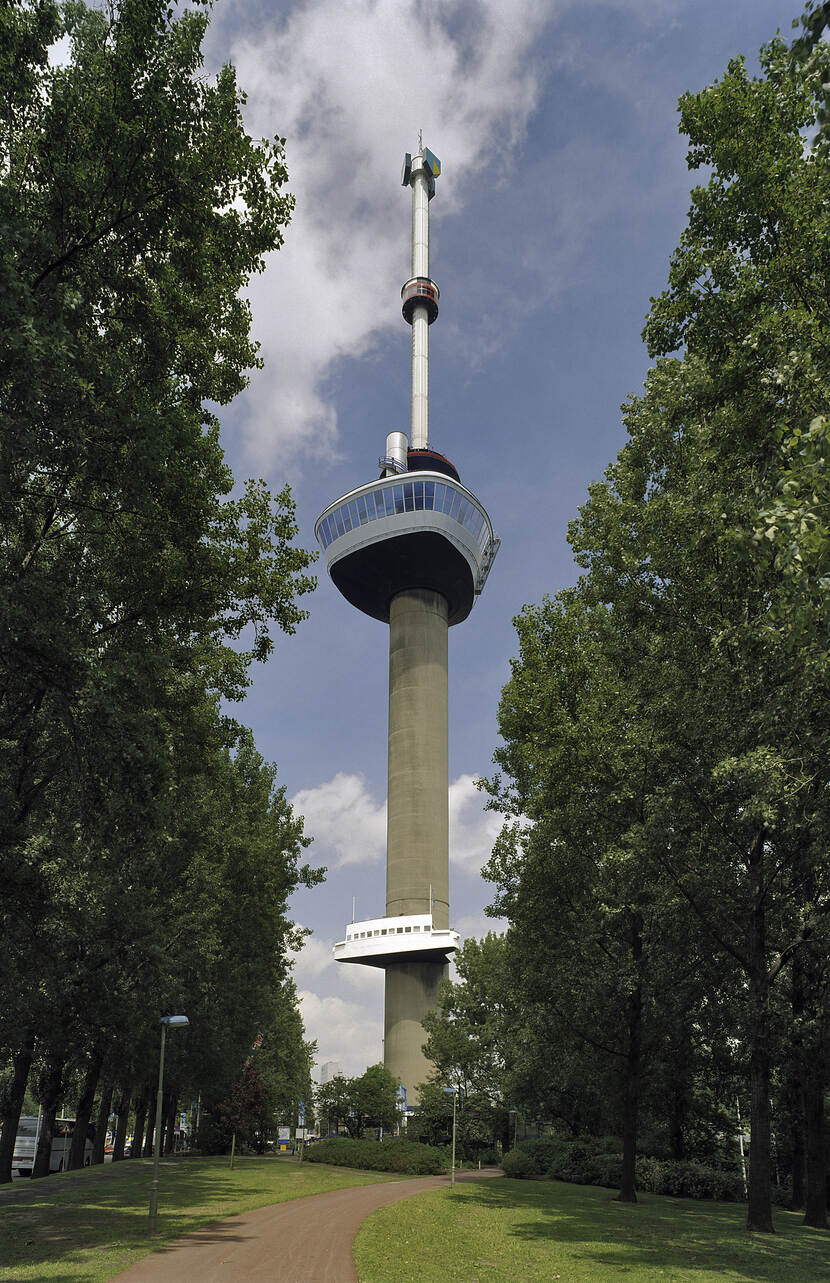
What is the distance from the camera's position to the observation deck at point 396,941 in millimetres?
80569

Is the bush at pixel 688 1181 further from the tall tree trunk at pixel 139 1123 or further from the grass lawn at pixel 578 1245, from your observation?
the tall tree trunk at pixel 139 1123

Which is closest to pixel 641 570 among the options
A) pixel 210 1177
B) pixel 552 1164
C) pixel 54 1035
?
pixel 54 1035

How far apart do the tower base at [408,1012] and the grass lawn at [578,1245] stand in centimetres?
5440

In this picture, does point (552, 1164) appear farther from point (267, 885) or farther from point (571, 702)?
point (571, 702)

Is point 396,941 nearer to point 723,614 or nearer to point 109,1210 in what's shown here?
point 109,1210

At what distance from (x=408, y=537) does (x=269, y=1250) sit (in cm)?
7890

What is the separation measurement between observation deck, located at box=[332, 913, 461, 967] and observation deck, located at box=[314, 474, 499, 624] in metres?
34.7

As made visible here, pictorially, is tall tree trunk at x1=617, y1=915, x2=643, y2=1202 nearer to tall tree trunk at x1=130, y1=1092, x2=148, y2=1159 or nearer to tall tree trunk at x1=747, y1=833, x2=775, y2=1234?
tall tree trunk at x1=747, y1=833, x2=775, y2=1234

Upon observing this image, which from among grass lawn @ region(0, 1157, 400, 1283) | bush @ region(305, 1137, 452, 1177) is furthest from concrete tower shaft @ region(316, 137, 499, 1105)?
grass lawn @ region(0, 1157, 400, 1283)

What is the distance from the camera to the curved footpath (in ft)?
49.3

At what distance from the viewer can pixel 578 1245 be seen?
18.8 meters

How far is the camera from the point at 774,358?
14523 mm

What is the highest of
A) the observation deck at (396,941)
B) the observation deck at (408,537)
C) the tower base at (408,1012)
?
the observation deck at (408,537)

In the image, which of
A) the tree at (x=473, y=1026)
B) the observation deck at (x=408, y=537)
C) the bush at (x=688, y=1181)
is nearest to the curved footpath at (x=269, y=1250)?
the bush at (x=688, y=1181)
